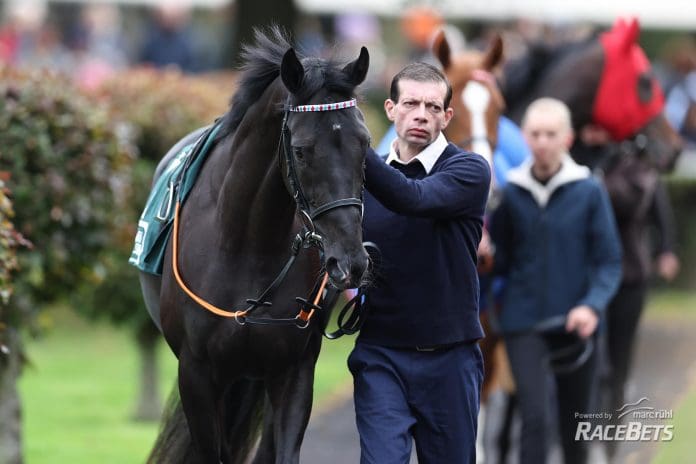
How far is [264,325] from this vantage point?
195 inches

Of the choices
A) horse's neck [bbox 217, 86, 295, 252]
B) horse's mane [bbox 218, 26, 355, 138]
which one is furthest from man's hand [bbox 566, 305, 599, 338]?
horse's mane [bbox 218, 26, 355, 138]

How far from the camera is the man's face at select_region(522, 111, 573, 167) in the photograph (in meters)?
6.77

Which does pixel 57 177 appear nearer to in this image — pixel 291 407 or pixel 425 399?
pixel 291 407

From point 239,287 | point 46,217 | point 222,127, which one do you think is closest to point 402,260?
point 239,287

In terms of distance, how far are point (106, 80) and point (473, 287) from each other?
6254mm

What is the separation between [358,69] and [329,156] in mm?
374

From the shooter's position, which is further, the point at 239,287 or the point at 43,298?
the point at 43,298

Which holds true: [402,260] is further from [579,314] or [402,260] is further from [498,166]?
[498,166]

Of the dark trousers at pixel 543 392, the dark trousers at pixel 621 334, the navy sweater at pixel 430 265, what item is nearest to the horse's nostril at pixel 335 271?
the navy sweater at pixel 430 265

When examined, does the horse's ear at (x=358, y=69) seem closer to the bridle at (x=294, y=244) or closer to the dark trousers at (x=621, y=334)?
the bridle at (x=294, y=244)

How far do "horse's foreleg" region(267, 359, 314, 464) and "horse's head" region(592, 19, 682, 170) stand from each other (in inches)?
155

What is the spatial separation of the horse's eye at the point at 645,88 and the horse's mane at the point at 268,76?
149 inches

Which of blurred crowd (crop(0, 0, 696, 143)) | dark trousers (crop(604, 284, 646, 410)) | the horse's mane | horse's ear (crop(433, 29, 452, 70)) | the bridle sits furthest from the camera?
blurred crowd (crop(0, 0, 696, 143))

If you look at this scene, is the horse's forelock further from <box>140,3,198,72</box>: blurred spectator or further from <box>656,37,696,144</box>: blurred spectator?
<box>656,37,696,144</box>: blurred spectator
